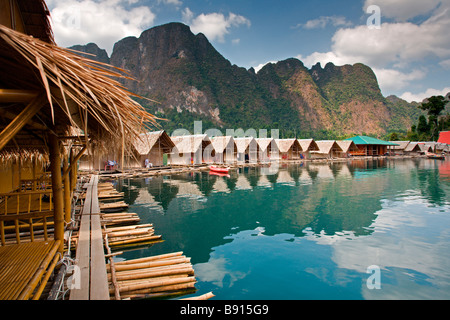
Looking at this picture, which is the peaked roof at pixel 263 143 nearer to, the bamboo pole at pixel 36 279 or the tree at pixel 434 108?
the bamboo pole at pixel 36 279

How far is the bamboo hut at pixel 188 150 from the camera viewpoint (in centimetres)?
2553

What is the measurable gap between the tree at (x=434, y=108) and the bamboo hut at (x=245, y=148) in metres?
44.2

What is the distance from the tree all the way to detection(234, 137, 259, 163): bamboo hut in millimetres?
44220

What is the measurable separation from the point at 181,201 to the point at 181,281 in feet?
25.7

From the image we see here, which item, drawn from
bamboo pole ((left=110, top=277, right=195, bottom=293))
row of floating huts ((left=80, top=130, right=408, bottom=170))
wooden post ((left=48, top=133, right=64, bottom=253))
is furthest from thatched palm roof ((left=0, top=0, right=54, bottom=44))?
row of floating huts ((left=80, top=130, right=408, bottom=170))

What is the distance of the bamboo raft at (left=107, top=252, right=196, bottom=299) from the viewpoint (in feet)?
12.5

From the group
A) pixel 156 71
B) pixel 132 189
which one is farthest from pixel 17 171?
pixel 156 71

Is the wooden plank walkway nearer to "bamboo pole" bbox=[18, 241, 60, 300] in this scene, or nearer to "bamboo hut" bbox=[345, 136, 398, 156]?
"bamboo pole" bbox=[18, 241, 60, 300]

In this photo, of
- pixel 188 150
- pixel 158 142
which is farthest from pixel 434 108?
pixel 158 142

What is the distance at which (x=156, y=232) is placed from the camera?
7590 millimetres

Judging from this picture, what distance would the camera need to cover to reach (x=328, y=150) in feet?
125

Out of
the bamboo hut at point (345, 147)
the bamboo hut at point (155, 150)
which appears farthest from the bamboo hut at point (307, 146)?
the bamboo hut at point (155, 150)

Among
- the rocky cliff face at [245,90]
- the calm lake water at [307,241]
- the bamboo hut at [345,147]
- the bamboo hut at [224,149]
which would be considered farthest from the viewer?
the rocky cliff face at [245,90]

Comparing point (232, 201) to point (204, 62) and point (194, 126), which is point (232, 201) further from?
point (204, 62)
